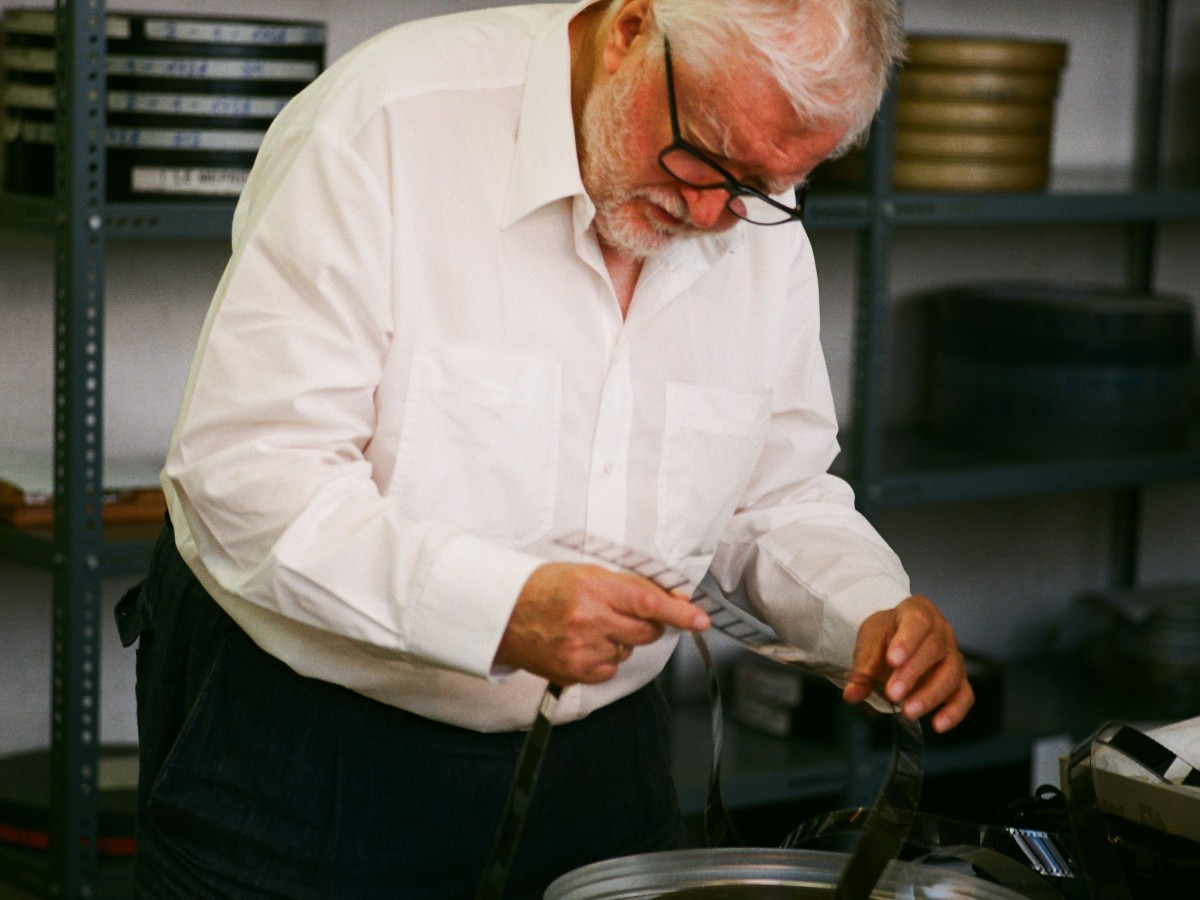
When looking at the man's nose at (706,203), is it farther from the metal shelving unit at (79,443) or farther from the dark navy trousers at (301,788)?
the metal shelving unit at (79,443)

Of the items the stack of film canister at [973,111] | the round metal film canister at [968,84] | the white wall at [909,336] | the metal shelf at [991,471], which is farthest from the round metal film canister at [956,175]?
the metal shelf at [991,471]

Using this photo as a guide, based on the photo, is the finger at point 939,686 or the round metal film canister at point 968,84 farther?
the round metal film canister at point 968,84

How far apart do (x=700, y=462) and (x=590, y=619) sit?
361mm

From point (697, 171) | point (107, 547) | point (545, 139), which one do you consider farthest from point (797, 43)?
point (107, 547)

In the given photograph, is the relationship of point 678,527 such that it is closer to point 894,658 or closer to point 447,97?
point 894,658

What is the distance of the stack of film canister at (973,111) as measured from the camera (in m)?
2.51

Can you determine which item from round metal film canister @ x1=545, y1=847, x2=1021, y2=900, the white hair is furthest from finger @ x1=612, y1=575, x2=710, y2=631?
the white hair

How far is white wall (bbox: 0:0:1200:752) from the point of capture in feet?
7.80

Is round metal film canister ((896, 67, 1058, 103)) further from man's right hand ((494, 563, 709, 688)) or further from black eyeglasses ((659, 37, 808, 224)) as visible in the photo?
man's right hand ((494, 563, 709, 688))

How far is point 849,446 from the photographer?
2629 millimetres

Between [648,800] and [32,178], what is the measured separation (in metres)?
1.19

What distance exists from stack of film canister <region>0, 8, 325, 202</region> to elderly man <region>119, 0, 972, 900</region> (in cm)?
81

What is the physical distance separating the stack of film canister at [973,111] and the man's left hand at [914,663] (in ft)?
4.86

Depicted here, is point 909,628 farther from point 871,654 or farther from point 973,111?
→ point 973,111
